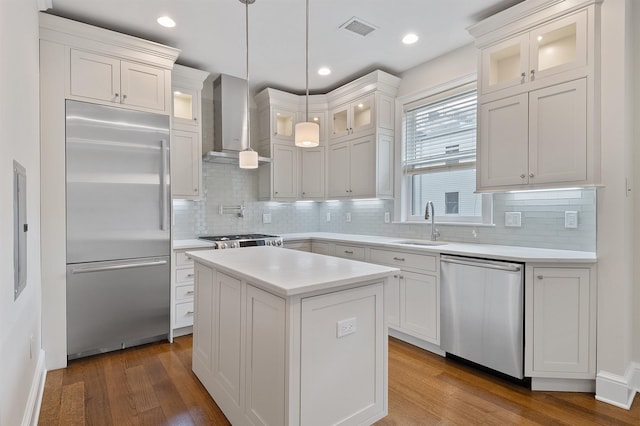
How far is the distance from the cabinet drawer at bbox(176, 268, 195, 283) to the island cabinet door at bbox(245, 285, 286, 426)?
6.03ft

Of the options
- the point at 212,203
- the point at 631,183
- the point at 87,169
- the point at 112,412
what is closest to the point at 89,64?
the point at 87,169

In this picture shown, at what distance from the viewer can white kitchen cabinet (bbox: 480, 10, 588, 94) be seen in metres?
2.38

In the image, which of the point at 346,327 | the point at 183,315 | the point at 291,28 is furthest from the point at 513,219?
the point at 183,315

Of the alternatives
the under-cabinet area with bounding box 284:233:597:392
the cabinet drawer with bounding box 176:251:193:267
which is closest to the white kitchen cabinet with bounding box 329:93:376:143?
the under-cabinet area with bounding box 284:233:597:392

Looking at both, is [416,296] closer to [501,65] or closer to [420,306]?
[420,306]

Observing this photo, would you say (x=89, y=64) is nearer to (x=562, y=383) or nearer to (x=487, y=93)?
(x=487, y=93)

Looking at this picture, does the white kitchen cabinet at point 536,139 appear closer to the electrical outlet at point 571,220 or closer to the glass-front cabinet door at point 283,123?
the electrical outlet at point 571,220

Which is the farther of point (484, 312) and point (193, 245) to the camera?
point (193, 245)

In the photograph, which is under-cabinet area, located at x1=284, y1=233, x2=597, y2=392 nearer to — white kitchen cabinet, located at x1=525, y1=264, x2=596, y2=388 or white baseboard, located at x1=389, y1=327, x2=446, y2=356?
white kitchen cabinet, located at x1=525, y1=264, x2=596, y2=388

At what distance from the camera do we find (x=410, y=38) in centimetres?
324

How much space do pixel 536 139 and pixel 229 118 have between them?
10.4ft

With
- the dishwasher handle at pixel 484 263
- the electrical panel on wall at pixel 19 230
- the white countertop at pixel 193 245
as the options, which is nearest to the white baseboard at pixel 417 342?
the dishwasher handle at pixel 484 263

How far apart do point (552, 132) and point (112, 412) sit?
355cm

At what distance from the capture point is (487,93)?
2.88m
